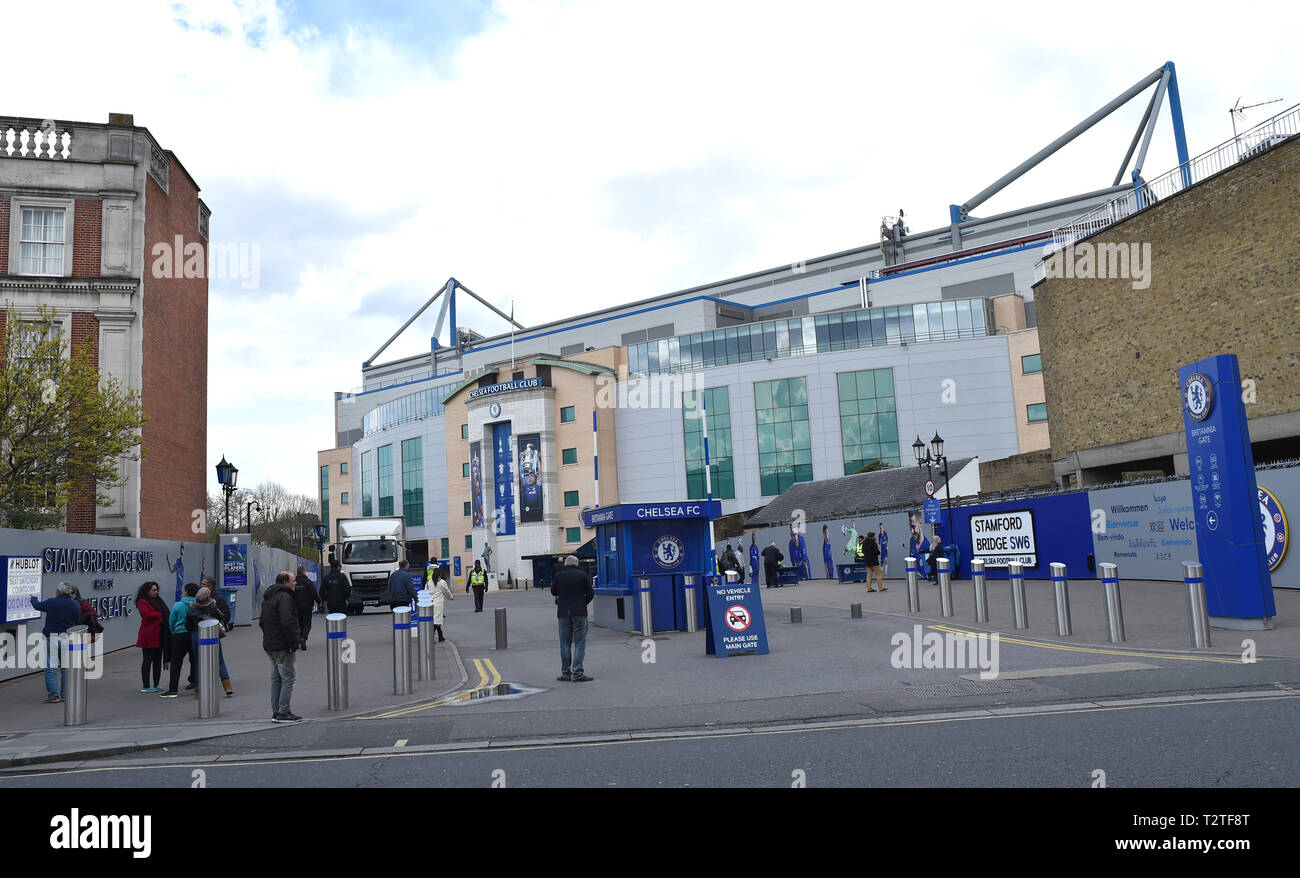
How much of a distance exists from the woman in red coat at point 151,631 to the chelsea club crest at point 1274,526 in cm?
2013

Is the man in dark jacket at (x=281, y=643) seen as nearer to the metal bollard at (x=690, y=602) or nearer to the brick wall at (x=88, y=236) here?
the metal bollard at (x=690, y=602)

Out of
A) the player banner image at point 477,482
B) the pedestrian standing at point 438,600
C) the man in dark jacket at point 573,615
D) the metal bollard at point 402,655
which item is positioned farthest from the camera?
the player banner image at point 477,482

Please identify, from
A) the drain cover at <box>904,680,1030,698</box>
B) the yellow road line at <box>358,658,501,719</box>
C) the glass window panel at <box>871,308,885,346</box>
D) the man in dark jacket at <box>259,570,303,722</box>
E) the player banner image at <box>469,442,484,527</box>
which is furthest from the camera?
the player banner image at <box>469,442,484,527</box>

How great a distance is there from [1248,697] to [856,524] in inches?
1078

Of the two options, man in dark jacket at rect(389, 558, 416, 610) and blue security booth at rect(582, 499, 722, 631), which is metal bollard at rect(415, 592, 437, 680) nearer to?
man in dark jacket at rect(389, 558, 416, 610)

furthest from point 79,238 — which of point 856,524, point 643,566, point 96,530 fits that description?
point 856,524

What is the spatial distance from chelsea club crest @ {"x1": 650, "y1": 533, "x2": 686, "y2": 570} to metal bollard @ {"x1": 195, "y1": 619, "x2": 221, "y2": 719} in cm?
1012

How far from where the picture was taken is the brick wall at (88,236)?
84.7ft

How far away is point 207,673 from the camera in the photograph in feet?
36.1

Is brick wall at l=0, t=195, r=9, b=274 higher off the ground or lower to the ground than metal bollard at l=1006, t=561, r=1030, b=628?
higher

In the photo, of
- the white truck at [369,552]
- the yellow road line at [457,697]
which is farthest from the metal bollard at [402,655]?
the white truck at [369,552]

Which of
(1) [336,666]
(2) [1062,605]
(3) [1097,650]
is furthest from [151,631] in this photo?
(2) [1062,605]

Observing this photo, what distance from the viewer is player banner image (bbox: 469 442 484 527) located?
72688mm

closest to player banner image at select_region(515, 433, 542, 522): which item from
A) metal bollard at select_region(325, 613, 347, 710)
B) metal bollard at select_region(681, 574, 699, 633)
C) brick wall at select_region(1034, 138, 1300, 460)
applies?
brick wall at select_region(1034, 138, 1300, 460)
